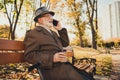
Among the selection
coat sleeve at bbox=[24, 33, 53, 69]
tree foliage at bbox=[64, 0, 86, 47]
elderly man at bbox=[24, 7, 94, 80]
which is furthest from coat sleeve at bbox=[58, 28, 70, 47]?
tree foliage at bbox=[64, 0, 86, 47]

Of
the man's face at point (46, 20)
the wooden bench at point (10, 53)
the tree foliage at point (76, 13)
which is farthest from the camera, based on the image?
the tree foliage at point (76, 13)

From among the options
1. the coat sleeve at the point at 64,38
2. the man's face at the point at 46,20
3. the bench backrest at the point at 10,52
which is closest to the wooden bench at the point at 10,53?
the bench backrest at the point at 10,52

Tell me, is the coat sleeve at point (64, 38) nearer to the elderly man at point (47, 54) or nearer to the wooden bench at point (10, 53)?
the elderly man at point (47, 54)

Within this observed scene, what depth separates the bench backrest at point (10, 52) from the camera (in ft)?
14.0

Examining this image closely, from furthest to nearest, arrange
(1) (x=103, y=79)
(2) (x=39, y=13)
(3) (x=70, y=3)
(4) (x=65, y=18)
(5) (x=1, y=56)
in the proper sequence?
(4) (x=65, y=18)
(3) (x=70, y=3)
(1) (x=103, y=79)
(2) (x=39, y=13)
(5) (x=1, y=56)

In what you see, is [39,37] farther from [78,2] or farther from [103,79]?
[78,2]

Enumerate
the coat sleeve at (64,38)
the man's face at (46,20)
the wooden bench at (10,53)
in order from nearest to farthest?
the wooden bench at (10,53) < the man's face at (46,20) < the coat sleeve at (64,38)

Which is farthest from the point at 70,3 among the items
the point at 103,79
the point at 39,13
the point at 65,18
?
the point at 39,13

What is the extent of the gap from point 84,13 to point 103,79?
Answer: 32.6m

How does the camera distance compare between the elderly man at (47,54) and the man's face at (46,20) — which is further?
the man's face at (46,20)

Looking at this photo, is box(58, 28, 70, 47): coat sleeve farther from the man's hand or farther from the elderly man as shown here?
the man's hand

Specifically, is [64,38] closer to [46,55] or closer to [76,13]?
[46,55]

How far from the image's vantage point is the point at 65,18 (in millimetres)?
44719

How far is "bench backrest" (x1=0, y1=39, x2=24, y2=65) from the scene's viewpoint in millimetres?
4277
